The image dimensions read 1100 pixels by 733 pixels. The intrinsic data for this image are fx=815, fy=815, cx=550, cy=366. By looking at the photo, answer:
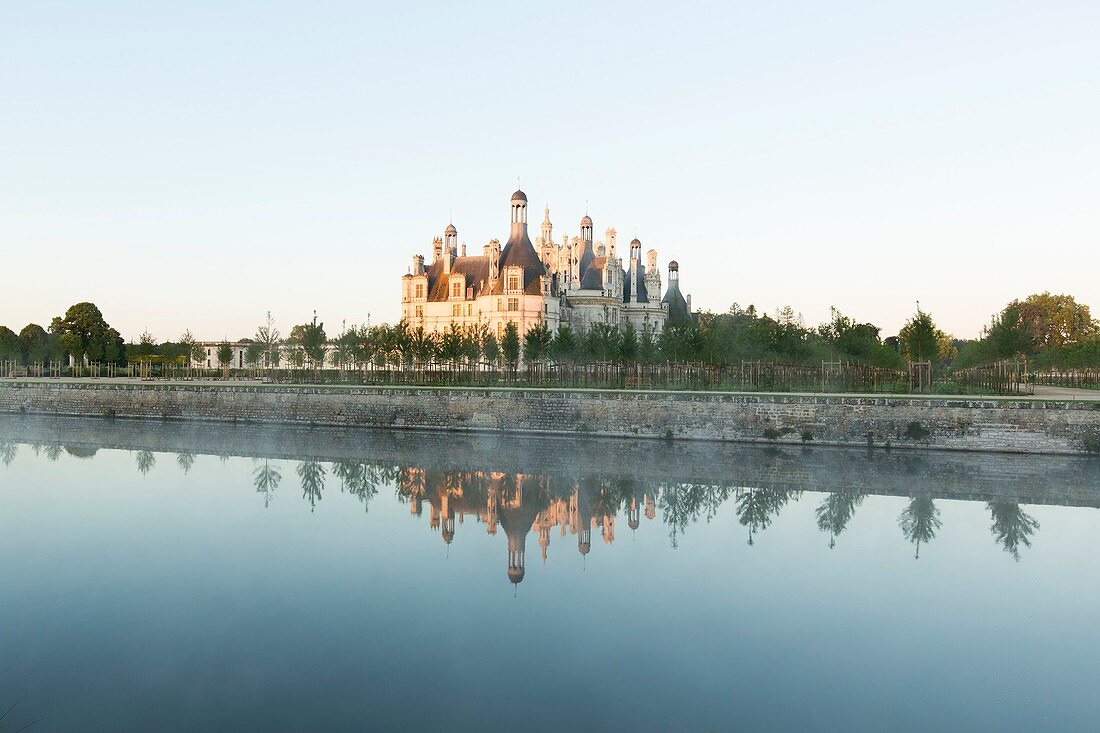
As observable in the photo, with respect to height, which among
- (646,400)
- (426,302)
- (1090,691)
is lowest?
(1090,691)

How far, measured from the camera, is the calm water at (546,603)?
29.4ft

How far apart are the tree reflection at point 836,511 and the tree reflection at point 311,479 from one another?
12.3 m

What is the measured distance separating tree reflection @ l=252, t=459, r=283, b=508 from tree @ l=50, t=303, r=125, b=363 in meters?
54.6

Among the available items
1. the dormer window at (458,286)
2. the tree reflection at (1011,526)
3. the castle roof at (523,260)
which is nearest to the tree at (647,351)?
the castle roof at (523,260)

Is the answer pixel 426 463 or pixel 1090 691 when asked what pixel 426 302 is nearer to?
pixel 426 463

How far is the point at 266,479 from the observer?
24672 millimetres

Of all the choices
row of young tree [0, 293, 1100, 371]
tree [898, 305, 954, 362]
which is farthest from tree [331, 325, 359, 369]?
tree [898, 305, 954, 362]

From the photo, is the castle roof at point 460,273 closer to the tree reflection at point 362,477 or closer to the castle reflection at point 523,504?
the tree reflection at point 362,477

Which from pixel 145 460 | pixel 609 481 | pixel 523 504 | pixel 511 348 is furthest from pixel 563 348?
pixel 523 504

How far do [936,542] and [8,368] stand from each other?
79603 mm

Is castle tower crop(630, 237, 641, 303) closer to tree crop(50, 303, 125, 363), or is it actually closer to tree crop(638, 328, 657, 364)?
tree crop(638, 328, 657, 364)

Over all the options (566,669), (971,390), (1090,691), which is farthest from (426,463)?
(971,390)

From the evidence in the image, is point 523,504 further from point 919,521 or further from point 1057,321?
point 1057,321

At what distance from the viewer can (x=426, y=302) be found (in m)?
72.3
